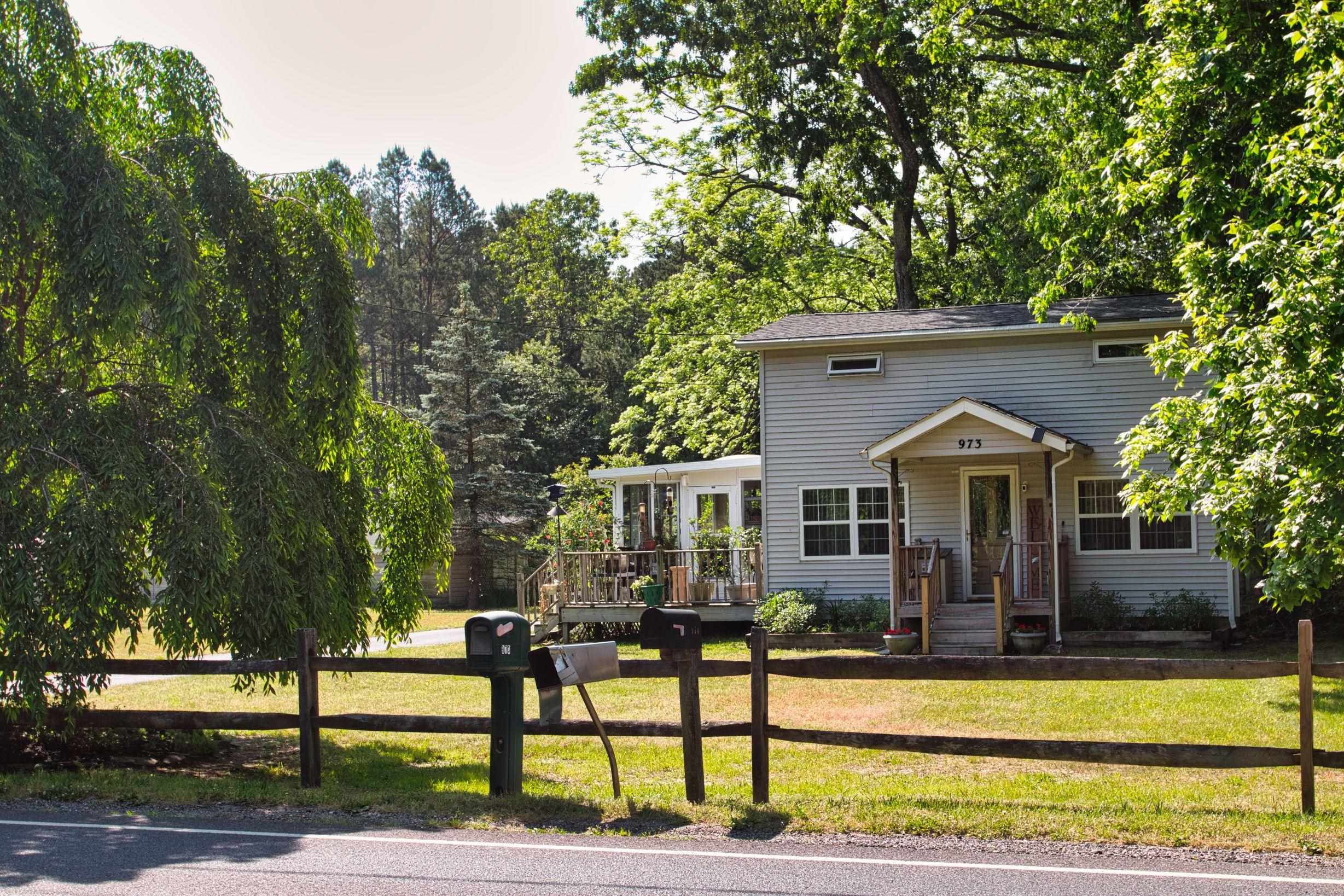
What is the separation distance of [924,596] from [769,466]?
4.50m

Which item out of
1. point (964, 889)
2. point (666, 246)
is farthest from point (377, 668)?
point (666, 246)

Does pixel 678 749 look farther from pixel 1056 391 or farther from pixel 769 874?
pixel 1056 391

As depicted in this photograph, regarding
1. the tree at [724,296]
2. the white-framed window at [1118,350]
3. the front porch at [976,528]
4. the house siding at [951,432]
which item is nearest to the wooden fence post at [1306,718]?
the front porch at [976,528]

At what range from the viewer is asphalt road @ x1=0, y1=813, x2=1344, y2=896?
19.5 ft

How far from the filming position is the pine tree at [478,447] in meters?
39.2

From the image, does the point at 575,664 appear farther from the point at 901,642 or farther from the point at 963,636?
the point at 963,636

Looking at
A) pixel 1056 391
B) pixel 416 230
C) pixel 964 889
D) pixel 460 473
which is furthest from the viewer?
pixel 416 230

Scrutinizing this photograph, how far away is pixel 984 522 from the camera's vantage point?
2173cm

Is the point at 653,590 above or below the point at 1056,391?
below

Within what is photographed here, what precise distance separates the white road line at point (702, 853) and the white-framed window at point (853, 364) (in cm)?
1605

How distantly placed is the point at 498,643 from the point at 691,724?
131 cm

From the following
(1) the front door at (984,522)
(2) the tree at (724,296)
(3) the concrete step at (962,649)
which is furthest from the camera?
(2) the tree at (724,296)

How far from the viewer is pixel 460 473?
130ft

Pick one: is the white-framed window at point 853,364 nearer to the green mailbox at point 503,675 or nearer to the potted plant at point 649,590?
the potted plant at point 649,590
